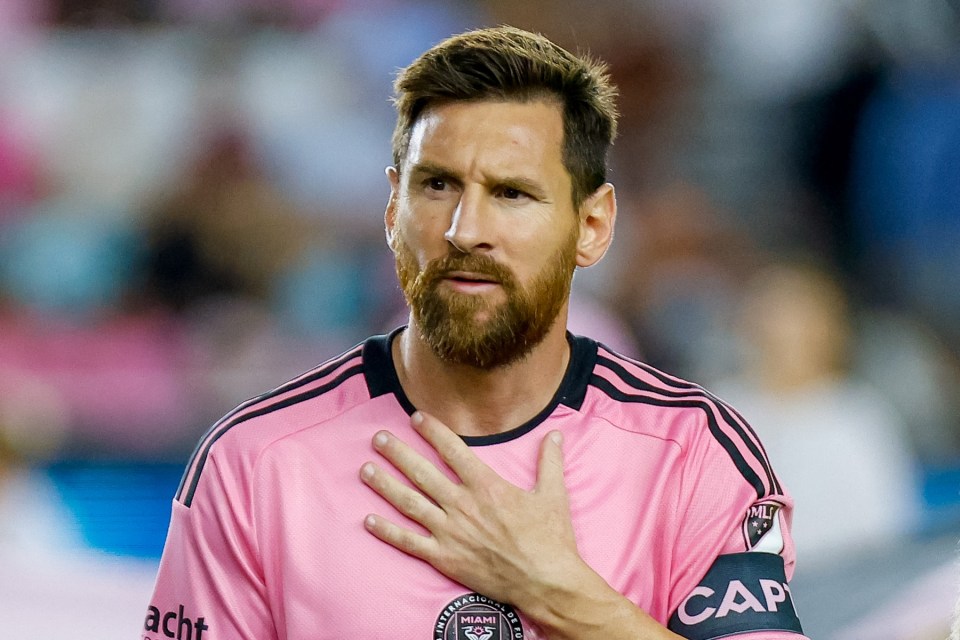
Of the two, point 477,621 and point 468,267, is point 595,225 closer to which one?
point 468,267

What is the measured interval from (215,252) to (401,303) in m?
1.11

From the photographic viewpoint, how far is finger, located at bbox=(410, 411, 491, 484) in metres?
2.47

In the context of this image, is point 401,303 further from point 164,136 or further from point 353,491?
point 353,491

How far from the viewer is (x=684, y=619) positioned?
2.44 metres

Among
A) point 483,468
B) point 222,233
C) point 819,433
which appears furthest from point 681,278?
point 483,468

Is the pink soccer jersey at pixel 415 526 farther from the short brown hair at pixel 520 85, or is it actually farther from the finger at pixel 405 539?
the short brown hair at pixel 520 85

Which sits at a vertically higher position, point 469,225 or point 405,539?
point 469,225

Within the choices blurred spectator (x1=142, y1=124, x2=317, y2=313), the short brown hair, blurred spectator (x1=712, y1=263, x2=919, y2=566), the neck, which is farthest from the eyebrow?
blurred spectator (x1=142, y1=124, x2=317, y2=313)

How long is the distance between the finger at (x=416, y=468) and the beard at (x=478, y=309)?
182mm

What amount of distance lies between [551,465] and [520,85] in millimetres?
709

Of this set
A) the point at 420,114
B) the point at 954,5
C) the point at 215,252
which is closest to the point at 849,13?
the point at 954,5

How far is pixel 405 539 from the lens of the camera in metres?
2.41

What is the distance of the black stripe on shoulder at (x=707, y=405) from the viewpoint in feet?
8.36

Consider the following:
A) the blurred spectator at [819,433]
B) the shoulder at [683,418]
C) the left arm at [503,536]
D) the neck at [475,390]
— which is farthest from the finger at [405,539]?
the blurred spectator at [819,433]
